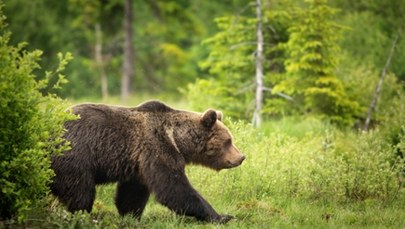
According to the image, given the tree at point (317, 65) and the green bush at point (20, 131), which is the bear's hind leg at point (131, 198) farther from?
the tree at point (317, 65)

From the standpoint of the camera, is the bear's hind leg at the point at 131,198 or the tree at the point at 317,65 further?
the tree at the point at 317,65

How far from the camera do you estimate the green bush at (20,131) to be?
17.9 ft

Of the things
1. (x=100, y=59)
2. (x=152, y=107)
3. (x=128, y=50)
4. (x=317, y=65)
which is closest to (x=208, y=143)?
(x=152, y=107)

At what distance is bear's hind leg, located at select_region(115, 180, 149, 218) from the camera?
24.5ft

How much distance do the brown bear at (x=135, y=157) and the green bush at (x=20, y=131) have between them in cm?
71

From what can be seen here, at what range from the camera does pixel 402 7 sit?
19.3 m

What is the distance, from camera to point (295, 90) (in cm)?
1430

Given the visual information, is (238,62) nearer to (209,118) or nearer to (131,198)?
(209,118)

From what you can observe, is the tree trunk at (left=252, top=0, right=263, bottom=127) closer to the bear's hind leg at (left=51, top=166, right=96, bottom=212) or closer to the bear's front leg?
the bear's front leg

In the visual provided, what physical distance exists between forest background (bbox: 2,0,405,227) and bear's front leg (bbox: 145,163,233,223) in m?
0.22

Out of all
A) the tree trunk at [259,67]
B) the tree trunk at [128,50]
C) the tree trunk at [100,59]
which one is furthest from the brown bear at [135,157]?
the tree trunk at [100,59]

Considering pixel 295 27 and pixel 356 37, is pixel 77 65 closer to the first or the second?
pixel 356 37

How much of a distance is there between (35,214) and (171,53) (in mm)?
24320

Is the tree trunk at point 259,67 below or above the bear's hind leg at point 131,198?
above
